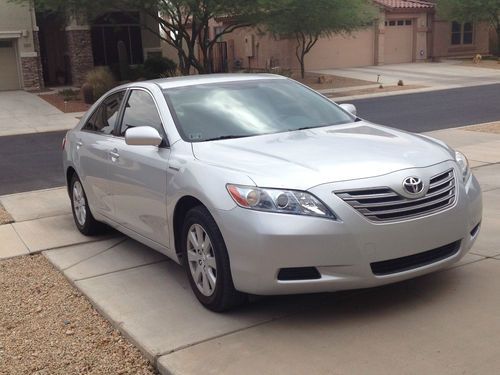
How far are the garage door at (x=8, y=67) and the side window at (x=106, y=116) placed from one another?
27.0 m

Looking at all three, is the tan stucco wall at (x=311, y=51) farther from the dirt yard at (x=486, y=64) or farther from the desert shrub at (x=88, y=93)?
the desert shrub at (x=88, y=93)

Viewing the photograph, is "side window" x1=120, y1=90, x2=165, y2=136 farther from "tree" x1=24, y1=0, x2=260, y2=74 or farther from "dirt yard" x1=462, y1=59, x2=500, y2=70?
"dirt yard" x1=462, y1=59, x2=500, y2=70

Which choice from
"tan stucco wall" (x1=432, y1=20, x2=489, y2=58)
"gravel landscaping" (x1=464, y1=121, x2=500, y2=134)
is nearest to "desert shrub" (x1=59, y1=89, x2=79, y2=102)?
"gravel landscaping" (x1=464, y1=121, x2=500, y2=134)

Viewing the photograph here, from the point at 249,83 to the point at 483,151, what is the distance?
5.88 m

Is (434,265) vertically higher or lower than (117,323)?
higher

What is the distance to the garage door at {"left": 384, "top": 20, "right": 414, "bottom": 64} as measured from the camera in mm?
39719

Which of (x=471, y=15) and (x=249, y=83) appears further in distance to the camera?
(x=471, y=15)

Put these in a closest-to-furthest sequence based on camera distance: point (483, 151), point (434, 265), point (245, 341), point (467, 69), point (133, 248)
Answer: point (245, 341) < point (434, 265) < point (133, 248) < point (483, 151) < point (467, 69)

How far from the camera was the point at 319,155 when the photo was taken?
4375 mm

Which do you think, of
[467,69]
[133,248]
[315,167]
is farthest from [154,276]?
[467,69]

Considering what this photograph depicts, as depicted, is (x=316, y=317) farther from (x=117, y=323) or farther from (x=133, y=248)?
(x=133, y=248)

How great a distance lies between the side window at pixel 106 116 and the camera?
6200 mm

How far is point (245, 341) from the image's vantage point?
3.96m

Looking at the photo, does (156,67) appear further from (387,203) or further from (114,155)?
(387,203)
